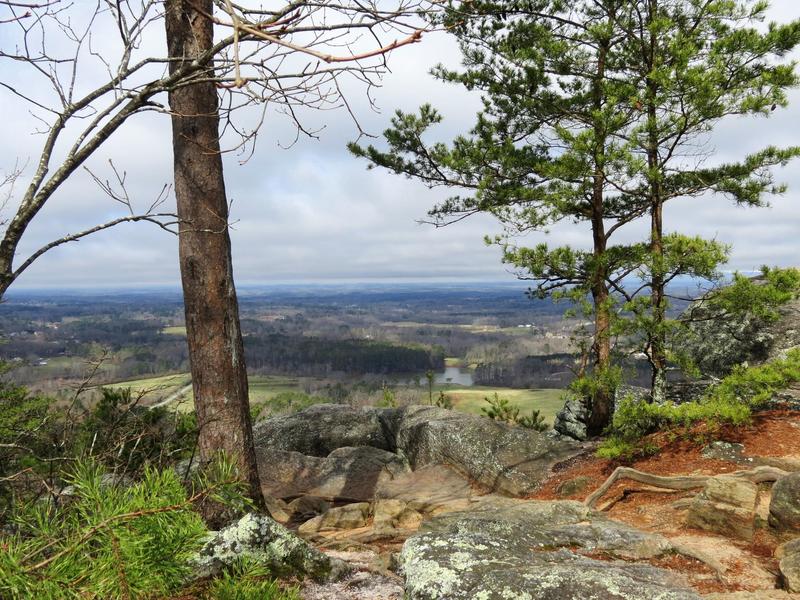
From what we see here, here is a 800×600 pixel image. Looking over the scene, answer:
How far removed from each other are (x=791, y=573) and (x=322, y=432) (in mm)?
12204

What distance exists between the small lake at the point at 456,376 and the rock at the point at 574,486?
112 metres

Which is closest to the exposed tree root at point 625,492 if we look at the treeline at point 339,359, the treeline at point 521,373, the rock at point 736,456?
the rock at point 736,456

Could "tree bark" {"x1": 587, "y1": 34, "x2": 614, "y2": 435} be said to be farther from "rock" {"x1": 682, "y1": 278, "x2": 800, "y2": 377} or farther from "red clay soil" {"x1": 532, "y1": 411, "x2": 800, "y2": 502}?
"rock" {"x1": 682, "y1": 278, "x2": 800, "y2": 377}

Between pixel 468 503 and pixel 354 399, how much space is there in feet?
274

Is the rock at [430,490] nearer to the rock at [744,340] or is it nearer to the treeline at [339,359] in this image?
the rock at [744,340]

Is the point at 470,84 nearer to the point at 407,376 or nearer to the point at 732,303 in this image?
the point at 732,303

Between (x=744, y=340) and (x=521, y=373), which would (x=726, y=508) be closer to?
(x=744, y=340)

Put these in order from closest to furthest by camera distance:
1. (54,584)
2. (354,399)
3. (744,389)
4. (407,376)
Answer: (54,584), (744,389), (354,399), (407,376)

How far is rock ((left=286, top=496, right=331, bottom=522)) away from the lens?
941 cm

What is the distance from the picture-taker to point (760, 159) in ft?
32.5

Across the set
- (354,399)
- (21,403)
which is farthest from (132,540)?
(354,399)

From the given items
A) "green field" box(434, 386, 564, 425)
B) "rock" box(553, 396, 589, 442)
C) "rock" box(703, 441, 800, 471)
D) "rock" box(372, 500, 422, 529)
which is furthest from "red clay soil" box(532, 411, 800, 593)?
"green field" box(434, 386, 564, 425)

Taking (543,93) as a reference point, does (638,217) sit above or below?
below

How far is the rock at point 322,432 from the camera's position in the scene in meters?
14.3
